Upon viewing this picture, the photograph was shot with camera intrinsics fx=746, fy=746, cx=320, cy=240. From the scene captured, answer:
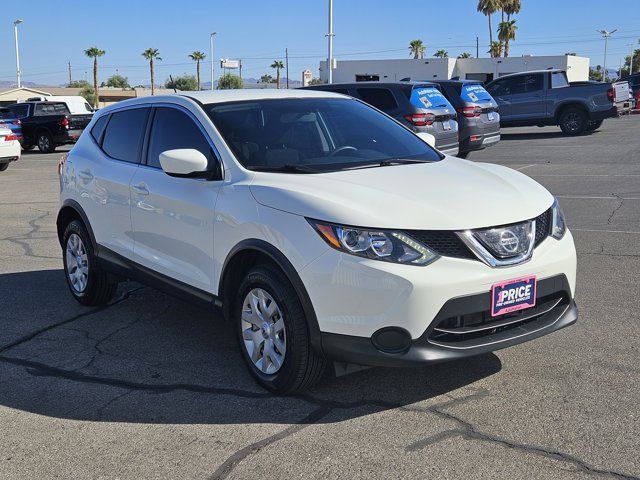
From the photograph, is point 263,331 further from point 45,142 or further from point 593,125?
point 45,142

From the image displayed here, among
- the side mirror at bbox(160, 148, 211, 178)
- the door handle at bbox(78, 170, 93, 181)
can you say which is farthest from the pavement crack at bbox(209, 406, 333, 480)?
the door handle at bbox(78, 170, 93, 181)

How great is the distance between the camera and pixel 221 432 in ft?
12.7

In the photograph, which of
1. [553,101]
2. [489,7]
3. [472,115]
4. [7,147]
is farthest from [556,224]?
[489,7]

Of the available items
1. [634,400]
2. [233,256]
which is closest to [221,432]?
[233,256]

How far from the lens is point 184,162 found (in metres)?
4.52

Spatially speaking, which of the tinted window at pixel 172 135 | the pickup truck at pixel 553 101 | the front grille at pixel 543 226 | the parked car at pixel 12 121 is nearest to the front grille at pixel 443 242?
the front grille at pixel 543 226

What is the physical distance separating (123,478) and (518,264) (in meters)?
2.23

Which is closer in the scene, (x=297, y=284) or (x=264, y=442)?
(x=264, y=442)

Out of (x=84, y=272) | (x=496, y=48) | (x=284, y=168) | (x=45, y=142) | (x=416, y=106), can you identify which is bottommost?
(x=84, y=272)

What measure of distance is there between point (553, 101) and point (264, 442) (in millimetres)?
21716

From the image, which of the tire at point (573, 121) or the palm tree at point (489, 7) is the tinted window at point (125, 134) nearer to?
the tire at point (573, 121)

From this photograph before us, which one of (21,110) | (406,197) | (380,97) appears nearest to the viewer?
(406,197)

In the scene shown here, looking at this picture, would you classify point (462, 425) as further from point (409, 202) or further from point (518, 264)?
point (409, 202)

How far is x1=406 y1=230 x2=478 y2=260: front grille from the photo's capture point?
3754 mm
